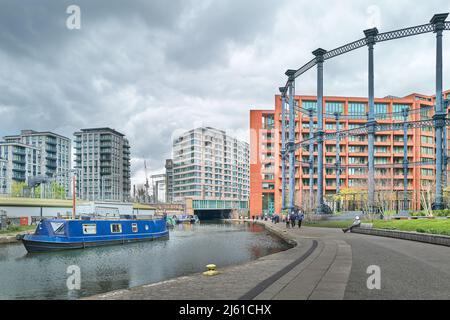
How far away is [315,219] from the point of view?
52.5m

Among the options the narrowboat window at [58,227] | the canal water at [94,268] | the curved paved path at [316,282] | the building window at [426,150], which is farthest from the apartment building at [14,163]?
the curved paved path at [316,282]

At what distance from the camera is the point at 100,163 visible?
152 metres

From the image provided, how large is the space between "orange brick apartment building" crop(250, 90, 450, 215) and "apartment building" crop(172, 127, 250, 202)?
56.8 m

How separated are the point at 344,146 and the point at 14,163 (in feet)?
314

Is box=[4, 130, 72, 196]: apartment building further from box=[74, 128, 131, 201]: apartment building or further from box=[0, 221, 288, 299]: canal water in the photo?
box=[0, 221, 288, 299]: canal water

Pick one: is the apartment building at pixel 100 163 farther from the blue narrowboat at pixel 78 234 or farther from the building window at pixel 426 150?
the blue narrowboat at pixel 78 234

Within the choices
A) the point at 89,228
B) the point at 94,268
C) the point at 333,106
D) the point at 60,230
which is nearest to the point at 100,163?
the point at 333,106

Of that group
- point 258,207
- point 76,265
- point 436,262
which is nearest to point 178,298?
point 436,262

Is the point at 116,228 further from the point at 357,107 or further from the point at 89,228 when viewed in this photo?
the point at 357,107

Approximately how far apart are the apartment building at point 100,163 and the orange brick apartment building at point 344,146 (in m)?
66.2

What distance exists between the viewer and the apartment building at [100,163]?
498ft

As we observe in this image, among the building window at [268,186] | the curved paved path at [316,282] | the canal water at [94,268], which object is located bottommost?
the canal water at [94,268]

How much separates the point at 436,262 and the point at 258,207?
92979 millimetres

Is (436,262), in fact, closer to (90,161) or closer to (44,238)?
(44,238)
